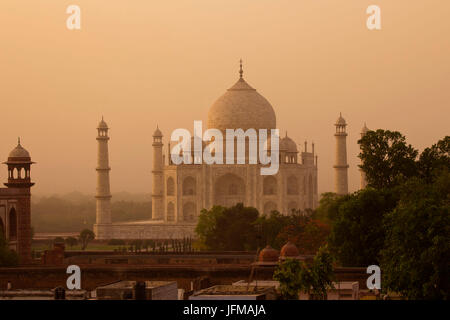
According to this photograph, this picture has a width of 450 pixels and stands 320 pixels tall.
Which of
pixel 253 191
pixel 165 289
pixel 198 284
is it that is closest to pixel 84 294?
pixel 165 289

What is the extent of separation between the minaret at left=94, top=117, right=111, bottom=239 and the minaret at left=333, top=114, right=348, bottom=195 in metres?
14.4

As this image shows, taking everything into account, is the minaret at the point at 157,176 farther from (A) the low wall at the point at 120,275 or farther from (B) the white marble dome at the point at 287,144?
(A) the low wall at the point at 120,275

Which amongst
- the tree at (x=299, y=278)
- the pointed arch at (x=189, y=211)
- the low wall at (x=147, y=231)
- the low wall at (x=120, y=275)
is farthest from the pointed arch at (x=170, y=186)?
the tree at (x=299, y=278)

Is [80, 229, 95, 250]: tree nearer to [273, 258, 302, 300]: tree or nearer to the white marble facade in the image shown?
the white marble facade

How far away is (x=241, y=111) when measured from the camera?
73.4 metres

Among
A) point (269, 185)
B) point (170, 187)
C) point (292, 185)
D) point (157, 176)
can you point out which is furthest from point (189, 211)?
point (292, 185)

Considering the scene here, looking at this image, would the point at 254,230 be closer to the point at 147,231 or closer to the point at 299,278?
the point at 147,231

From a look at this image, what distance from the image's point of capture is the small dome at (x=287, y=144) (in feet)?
235

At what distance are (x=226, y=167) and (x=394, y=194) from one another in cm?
3957

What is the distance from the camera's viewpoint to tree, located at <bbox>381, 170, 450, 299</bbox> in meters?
21.8

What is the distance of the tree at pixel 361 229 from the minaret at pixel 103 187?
37983 millimetres

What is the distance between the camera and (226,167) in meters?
71.9
